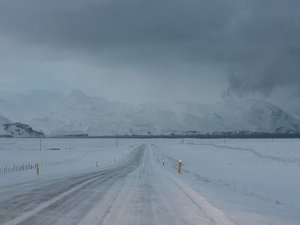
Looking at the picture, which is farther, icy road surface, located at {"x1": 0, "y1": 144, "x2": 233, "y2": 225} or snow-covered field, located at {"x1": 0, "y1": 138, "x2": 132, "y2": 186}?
snow-covered field, located at {"x1": 0, "y1": 138, "x2": 132, "y2": 186}

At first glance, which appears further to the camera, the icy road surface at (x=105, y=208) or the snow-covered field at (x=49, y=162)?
the snow-covered field at (x=49, y=162)

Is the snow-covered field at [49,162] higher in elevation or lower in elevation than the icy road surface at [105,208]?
lower

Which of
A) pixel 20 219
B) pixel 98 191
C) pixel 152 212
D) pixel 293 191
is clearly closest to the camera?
pixel 20 219

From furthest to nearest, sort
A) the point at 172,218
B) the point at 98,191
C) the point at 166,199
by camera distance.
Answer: the point at 98,191
the point at 166,199
the point at 172,218

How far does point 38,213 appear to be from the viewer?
11617 millimetres

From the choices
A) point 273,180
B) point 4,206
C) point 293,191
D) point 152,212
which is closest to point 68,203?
point 4,206

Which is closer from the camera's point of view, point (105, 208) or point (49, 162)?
point (105, 208)

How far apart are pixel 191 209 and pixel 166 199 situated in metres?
2.81

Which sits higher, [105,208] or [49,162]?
[105,208]

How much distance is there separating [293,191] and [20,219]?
24.5 meters

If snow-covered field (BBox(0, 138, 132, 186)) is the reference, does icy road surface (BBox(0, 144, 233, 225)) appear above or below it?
above

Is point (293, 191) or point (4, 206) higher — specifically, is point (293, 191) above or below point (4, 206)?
below

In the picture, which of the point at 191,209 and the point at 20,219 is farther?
the point at 191,209

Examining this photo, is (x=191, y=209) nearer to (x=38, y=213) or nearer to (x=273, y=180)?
(x=38, y=213)
